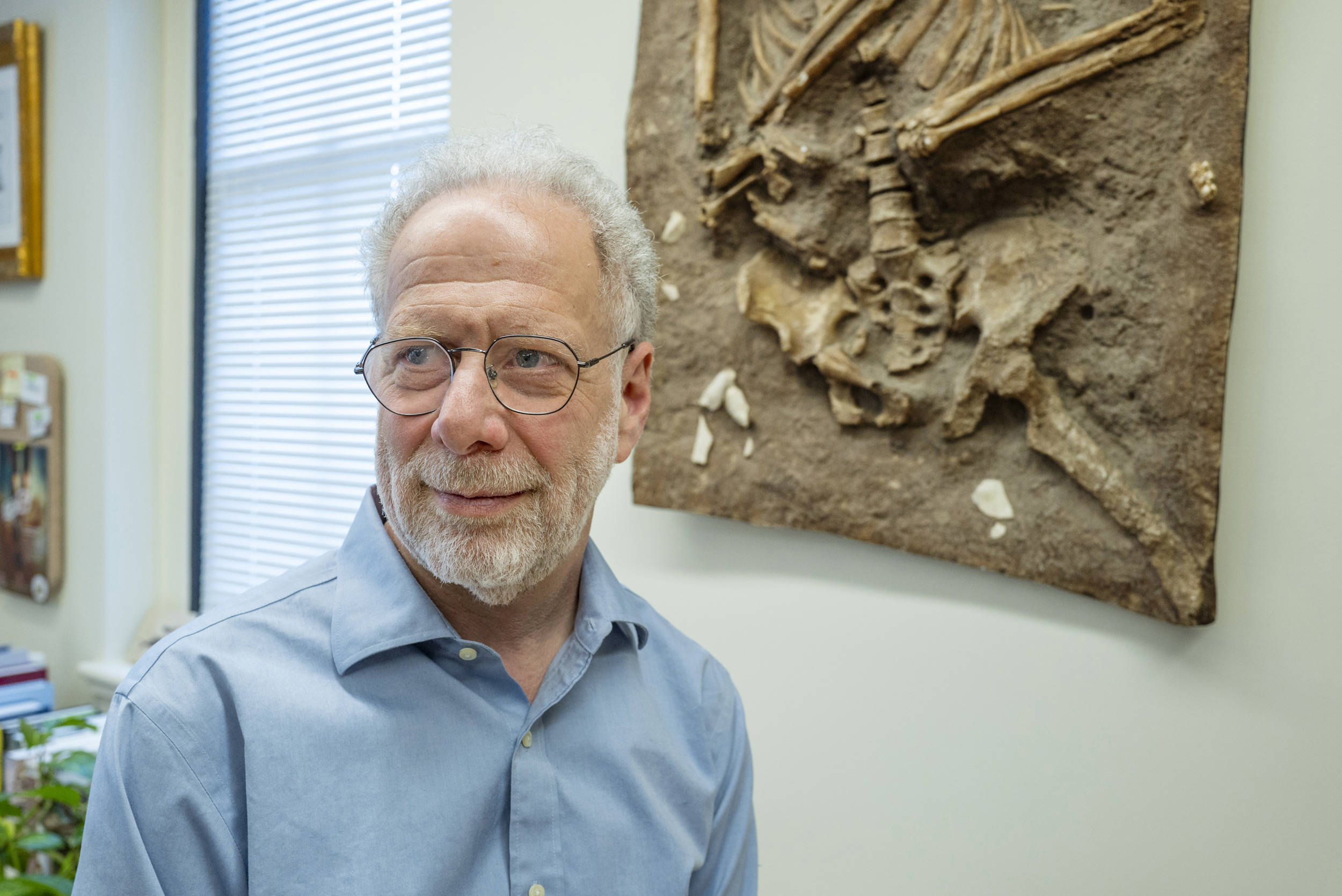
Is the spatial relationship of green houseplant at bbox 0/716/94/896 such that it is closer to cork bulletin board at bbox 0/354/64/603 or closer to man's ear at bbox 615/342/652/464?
cork bulletin board at bbox 0/354/64/603

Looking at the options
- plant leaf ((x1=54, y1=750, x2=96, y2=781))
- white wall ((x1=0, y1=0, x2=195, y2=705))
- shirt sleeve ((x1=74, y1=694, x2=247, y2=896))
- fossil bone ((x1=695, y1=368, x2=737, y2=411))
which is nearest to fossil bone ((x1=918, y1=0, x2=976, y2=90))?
fossil bone ((x1=695, y1=368, x2=737, y2=411))

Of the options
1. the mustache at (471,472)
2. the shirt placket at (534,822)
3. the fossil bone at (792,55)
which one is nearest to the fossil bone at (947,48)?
the fossil bone at (792,55)

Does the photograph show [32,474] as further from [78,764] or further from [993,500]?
[993,500]

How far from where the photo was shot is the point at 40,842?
175cm

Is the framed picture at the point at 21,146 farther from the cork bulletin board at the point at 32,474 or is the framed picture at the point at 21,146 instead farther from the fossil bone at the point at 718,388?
the fossil bone at the point at 718,388

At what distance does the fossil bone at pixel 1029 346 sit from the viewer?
1.26 m

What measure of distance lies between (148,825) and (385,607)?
27 cm

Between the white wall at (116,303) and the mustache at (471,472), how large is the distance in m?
2.23

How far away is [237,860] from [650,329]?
0.72 metres

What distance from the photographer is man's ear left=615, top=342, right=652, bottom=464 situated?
3.67 feet

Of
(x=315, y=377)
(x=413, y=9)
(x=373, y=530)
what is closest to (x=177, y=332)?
(x=315, y=377)

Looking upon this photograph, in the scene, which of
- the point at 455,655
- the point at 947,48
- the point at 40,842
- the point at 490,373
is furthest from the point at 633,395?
the point at 40,842

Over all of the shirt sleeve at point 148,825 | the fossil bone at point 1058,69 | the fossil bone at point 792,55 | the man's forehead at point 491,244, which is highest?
the fossil bone at point 792,55

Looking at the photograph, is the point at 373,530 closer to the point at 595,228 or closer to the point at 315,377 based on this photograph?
the point at 595,228
